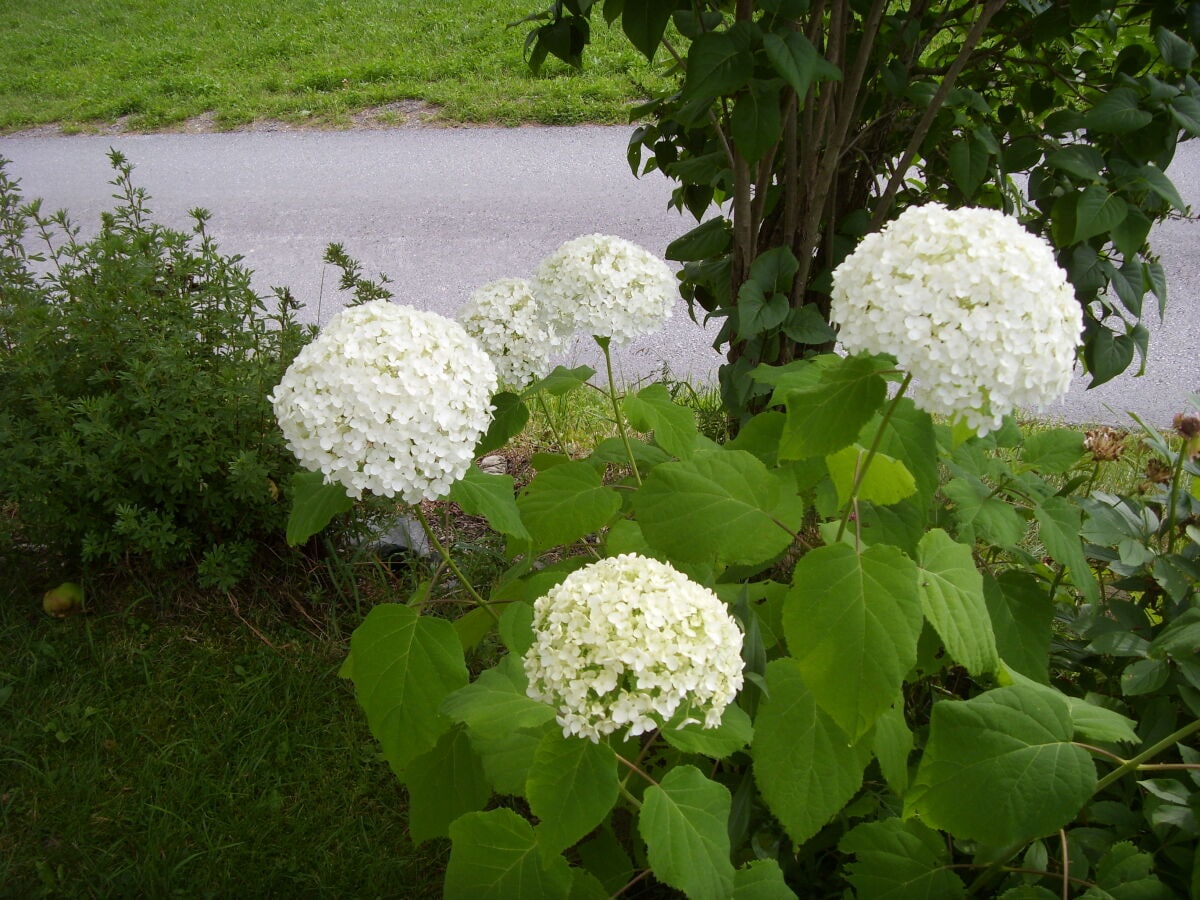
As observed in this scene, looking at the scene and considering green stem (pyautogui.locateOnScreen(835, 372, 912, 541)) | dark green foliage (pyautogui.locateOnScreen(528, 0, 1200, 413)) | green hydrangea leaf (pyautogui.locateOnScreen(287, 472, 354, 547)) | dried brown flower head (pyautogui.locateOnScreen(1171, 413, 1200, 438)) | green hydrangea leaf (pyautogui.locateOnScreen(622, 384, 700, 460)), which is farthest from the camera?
dark green foliage (pyautogui.locateOnScreen(528, 0, 1200, 413))

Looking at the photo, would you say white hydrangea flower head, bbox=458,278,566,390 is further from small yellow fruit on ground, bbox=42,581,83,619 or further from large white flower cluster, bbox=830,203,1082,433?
small yellow fruit on ground, bbox=42,581,83,619

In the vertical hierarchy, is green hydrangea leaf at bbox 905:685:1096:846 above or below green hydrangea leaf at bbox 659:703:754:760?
below

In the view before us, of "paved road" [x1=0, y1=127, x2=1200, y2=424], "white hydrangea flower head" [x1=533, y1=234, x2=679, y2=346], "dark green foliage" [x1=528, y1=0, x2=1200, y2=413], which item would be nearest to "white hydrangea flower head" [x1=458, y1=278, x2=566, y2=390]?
"white hydrangea flower head" [x1=533, y1=234, x2=679, y2=346]

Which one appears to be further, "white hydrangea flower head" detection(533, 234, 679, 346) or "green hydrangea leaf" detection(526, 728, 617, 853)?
"white hydrangea flower head" detection(533, 234, 679, 346)

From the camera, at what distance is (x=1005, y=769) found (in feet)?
4.76

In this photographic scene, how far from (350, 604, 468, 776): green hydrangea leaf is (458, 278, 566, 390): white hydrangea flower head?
76 centimetres

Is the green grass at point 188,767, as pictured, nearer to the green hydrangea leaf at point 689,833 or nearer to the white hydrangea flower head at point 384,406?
the green hydrangea leaf at point 689,833

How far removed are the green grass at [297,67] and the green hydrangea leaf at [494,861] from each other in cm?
669

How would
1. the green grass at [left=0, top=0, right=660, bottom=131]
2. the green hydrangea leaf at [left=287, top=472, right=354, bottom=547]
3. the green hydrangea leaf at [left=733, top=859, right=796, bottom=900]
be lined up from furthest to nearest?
the green grass at [left=0, top=0, right=660, bottom=131] → the green hydrangea leaf at [left=287, top=472, right=354, bottom=547] → the green hydrangea leaf at [left=733, top=859, right=796, bottom=900]

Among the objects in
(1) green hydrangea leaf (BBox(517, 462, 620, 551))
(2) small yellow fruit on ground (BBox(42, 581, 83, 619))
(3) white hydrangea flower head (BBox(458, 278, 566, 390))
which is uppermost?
(3) white hydrangea flower head (BBox(458, 278, 566, 390))

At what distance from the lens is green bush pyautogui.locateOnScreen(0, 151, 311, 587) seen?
268 cm

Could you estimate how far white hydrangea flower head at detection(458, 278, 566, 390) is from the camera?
217 cm

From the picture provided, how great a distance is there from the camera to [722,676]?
1.36m

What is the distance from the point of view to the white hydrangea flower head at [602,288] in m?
2.10
